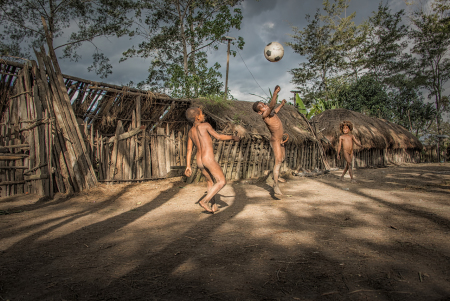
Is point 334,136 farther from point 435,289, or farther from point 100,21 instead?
point 100,21

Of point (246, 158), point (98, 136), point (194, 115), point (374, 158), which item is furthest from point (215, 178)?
point (374, 158)

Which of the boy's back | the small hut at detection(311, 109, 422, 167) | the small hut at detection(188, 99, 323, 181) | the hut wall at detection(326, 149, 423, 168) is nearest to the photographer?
the boy's back

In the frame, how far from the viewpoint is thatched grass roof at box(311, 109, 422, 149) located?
1391 cm

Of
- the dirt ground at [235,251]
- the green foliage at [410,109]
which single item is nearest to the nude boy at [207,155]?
the dirt ground at [235,251]

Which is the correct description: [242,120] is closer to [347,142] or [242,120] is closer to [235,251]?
[347,142]

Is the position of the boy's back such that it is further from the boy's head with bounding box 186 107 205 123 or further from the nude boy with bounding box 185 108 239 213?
the boy's head with bounding box 186 107 205 123

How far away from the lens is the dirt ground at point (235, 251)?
1826 millimetres

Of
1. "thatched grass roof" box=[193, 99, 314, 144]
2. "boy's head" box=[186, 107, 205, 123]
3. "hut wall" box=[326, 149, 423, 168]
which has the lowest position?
Result: "hut wall" box=[326, 149, 423, 168]

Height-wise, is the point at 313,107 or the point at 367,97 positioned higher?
the point at 367,97

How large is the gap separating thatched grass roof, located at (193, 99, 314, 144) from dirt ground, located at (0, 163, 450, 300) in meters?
4.23

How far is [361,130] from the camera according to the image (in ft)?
47.0

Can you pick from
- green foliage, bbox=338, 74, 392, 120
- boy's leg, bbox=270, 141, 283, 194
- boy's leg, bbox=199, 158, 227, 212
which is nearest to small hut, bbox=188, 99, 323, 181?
boy's leg, bbox=270, 141, 283, 194

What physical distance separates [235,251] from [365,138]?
13.9m

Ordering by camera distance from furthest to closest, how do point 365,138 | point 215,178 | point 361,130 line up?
point 361,130 < point 365,138 < point 215,178
